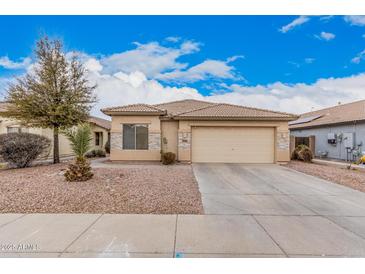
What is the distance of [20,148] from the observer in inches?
407

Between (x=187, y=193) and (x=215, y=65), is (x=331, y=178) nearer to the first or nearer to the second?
(x=187, y=193)

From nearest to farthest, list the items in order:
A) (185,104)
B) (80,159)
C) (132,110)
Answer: (80,159) < (132,110) < (185,104)

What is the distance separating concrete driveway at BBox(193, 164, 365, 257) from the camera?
351 centimetres

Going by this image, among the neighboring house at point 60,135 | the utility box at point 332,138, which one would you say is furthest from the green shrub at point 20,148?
the utility box at point 332,138

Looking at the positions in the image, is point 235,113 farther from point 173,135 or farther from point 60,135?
point 60,135

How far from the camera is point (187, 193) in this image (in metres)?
6.31

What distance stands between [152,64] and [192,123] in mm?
5710

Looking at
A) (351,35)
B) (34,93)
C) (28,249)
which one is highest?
(351,35)

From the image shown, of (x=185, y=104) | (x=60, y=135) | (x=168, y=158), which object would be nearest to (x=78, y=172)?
(x=168, y=158)

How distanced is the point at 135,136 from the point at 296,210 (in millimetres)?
10441

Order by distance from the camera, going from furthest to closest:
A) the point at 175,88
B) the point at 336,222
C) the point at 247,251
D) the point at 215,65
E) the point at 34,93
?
the point at 175,88 < the point at 215,65 < the point at 34,93 < the point at 336,222 < the point at 247,251

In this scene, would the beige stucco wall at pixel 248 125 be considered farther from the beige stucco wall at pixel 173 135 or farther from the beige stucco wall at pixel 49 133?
the beige stucco wall at pixel 49 133

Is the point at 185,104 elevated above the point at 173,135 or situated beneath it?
elevated above

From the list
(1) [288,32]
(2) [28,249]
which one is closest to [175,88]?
(1) [288,32]
